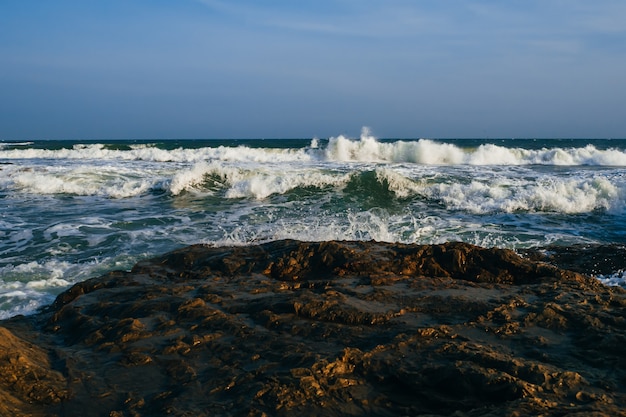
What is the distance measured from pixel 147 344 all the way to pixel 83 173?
17.0 meters

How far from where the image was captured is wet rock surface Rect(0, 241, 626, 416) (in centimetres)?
236

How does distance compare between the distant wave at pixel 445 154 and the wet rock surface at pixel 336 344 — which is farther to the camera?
the distant wave at pixel 445 154

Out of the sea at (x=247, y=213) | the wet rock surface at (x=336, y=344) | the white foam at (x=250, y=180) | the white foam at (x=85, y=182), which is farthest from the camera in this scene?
the white foam at (x=85, y=182)

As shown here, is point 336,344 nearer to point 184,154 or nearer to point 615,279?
point 615,279

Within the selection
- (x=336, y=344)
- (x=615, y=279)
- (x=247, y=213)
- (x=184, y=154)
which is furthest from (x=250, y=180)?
(x=184, y=154)

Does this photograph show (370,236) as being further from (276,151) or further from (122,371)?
(276,151)

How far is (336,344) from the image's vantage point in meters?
2.94

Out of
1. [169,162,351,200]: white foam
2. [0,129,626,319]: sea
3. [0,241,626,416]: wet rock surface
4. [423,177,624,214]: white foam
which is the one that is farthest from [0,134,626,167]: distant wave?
[0,241,626,416]: wet rock surface

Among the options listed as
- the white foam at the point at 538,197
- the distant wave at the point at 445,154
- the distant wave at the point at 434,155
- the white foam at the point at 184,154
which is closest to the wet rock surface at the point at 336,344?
the white foam at the point at 538,197

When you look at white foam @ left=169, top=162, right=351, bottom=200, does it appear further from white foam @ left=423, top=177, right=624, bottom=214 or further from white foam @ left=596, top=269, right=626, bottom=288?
white foam @ left=596, top=269, right=626, bottom=288

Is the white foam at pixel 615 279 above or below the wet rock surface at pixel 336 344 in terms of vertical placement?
below

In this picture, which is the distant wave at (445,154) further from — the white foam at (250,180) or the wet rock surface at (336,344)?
the wet rock surface at (336,344)

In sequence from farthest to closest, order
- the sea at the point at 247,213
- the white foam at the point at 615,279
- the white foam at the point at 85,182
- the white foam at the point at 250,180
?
1. the white foam at the point at 85,182
2. the white foam at the point at 250,180
3. the sea at the point at 247,213
4. the white foam at the point at 615,279

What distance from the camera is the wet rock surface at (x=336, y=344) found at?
2363mm
